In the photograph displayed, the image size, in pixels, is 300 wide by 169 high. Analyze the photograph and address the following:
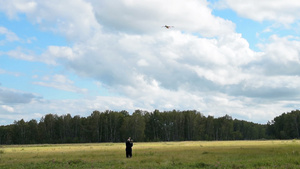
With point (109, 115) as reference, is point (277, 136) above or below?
below

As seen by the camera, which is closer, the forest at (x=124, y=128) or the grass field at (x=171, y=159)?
the grass field at (x=171, y=159)

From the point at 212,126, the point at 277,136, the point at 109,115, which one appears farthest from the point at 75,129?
the point at 277,136

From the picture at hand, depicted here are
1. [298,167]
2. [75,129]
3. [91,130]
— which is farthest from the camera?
[75,129]

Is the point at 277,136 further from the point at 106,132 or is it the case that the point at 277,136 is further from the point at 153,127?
the point at 106,132

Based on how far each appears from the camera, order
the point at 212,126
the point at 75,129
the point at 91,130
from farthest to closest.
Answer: the point at 212,126 < the point at 75,129 < the point at 91,130

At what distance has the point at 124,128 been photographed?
165000mm

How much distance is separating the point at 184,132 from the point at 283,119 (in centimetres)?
6229

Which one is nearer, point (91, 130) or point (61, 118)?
point (91, 130)

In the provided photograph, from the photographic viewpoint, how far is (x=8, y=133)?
182 m

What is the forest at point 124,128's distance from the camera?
167375 mm

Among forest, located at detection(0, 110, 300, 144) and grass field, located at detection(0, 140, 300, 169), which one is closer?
grass field, located at detection(0, 140, 300, 169)

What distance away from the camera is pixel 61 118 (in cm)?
18162

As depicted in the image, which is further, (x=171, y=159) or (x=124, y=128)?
(x=124, y=128)

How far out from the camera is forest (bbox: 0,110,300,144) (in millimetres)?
167375
